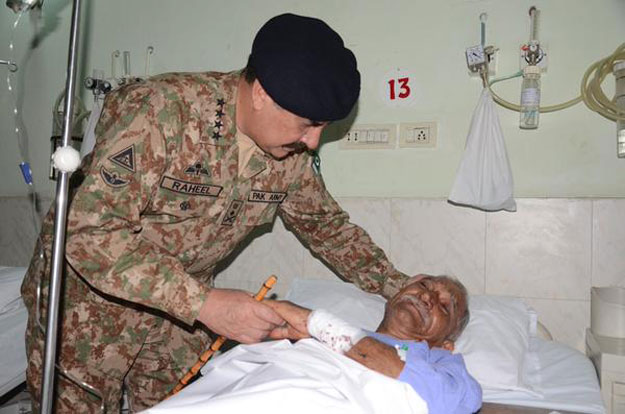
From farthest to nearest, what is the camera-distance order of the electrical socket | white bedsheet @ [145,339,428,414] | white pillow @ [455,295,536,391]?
the electrical socket
white pillow @ [455,295,536,391]
white bedsheet @ [145,339,428,414]

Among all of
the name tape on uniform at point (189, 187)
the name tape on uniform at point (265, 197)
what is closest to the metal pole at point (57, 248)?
the name tape on uniform at point (189, 187)

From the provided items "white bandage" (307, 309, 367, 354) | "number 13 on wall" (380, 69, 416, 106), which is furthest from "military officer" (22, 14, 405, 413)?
"number 13 on wall" (380, 69, 416, 106)

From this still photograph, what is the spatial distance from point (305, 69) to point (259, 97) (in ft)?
0.71

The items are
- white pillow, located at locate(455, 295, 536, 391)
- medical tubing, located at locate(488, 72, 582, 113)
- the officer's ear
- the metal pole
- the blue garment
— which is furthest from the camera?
medical tubing, located at locate(488, 72, 582, 113)

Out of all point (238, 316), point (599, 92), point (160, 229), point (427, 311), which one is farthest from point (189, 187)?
point (599, 92)

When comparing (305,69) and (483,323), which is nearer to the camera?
(305,69)

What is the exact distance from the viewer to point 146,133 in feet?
4.89

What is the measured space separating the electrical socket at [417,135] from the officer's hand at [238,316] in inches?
55.7

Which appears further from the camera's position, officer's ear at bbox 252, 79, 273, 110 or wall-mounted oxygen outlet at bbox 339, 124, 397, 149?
wall-mounted oxygen outlet at bbox 339, 124, 397, 149

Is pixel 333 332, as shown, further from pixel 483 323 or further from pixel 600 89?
pixel 600 89

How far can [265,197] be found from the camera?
189 centimetres

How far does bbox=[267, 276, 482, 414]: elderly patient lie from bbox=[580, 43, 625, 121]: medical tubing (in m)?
1.10

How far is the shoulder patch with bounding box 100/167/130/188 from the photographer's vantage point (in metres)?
1.43

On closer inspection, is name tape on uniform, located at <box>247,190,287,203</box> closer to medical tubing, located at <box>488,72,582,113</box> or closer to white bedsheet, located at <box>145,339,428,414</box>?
white bedsheet, located at <box>145,339,428,414</box>
